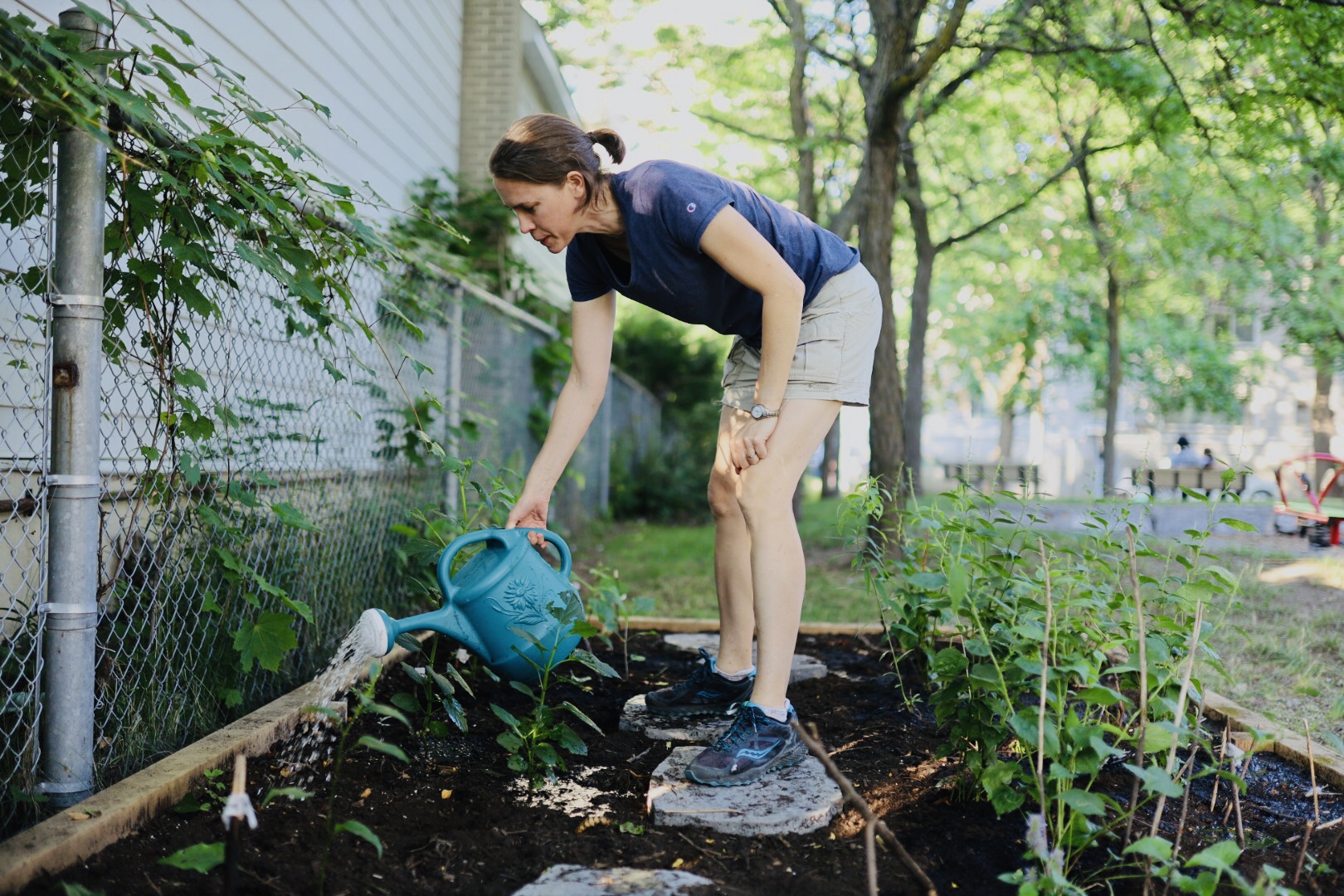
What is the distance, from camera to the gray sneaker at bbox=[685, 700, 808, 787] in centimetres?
193

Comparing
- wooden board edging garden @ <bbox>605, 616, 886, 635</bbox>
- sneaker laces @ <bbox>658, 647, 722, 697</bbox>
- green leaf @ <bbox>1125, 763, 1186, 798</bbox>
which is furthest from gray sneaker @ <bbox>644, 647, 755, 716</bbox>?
wooden board edging garden @ <bbox>605, 616, 886, 635</bbox>

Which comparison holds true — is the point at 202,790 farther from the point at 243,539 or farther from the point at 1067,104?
the point at 1067,104

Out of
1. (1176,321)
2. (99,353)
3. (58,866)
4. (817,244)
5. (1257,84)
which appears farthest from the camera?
(1176,321)

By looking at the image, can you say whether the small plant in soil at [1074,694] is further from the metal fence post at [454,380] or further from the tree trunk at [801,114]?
the tree trunk at [801,114]

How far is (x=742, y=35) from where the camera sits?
10602 millimetres

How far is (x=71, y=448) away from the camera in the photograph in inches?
68.4

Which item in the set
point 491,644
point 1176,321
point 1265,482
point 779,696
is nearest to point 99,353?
point 491,644

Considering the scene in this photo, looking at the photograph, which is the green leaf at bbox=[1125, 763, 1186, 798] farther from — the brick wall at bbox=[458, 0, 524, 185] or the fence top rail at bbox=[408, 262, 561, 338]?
the brick wall at bbox=[458, 0, 524, 185]

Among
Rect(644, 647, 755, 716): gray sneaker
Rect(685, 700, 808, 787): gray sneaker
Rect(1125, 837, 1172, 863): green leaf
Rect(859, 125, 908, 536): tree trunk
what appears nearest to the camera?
Rect(1125, 837, 1172, 863): green leaf

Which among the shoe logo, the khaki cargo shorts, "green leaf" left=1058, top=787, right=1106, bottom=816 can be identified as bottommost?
the shoe logo

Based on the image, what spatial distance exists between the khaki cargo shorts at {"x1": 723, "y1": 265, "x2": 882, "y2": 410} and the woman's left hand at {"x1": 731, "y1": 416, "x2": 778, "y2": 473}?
11cm

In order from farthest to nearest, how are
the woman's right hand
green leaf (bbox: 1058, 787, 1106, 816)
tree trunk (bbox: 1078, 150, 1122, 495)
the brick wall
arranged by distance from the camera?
1. tree trunk (bbox: 1078, 150, 1122, 495)
2. the brick wall
3. the woman's right hand
4. green leaf (bbox: 1058, 787, 1106, 816)

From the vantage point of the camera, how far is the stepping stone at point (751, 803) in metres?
1.79

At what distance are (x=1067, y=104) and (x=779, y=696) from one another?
1171 cm
